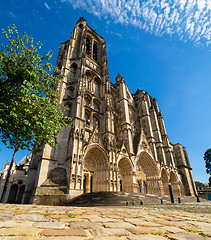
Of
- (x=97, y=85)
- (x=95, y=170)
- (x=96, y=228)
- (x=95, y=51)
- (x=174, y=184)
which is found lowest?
(x=96, y=228)

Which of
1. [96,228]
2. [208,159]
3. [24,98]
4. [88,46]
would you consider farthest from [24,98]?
[208,159]

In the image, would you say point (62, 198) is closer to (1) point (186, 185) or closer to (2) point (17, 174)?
(2) point (17, 174)

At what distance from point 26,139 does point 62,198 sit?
710 cm

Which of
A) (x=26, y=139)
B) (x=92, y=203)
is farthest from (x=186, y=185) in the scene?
(x=26, y=139)

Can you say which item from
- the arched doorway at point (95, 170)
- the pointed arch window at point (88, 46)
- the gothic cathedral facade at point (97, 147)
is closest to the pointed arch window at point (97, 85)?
the gothic cathedral facade at point (97, 147)

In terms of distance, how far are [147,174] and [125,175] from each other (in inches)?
221

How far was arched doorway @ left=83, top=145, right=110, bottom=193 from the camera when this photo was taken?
16.8m

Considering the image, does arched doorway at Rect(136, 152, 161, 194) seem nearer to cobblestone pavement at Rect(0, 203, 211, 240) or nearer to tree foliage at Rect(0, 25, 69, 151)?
tree foliage at Rect(0, 25, 69, 151)

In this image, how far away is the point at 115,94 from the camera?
97.4 ft

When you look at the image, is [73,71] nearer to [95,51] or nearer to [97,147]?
[95,51]

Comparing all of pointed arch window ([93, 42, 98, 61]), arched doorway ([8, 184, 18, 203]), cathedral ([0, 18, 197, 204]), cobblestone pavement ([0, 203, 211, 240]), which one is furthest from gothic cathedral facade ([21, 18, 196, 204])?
arched doorway ([8, 184, 18, 203])

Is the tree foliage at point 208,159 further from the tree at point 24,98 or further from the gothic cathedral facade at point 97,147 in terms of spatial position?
the tree at point 24,98

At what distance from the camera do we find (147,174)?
934 inches

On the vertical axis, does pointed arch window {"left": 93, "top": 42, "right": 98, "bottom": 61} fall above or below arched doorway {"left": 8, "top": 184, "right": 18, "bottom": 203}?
above
